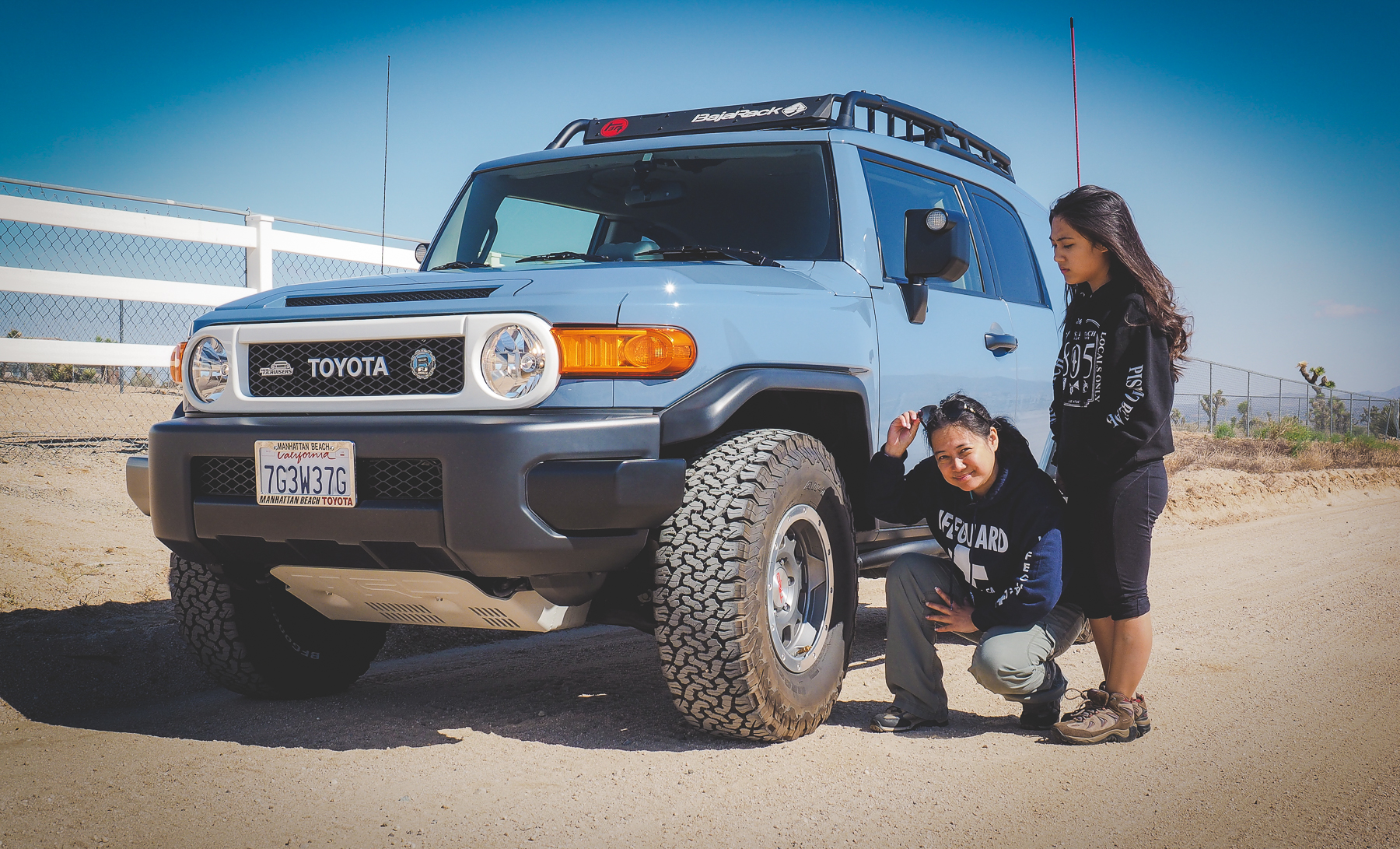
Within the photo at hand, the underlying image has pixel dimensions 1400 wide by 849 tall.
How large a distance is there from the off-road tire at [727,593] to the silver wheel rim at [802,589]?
12 centimetres

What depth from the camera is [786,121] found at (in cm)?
485

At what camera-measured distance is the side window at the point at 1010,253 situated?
18.0ft

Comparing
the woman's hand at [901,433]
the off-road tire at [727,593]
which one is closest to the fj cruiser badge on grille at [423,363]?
the off-road tire at [727,593]

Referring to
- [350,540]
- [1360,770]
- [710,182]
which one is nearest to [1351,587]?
[1360,770]

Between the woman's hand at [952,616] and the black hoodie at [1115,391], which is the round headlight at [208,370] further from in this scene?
the black hoodie at [1115,391]

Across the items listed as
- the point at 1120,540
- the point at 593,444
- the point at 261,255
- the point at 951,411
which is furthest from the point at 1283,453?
the point at 593,444

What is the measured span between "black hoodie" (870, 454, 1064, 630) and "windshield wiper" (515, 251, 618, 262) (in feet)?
4.20

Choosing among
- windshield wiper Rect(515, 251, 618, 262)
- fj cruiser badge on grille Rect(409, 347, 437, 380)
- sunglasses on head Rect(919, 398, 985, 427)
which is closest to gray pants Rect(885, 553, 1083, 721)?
sunglasses on head Rect(919, 398, 985, 427)

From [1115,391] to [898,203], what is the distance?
1.45 metres

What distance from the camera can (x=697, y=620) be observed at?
3.29 metres

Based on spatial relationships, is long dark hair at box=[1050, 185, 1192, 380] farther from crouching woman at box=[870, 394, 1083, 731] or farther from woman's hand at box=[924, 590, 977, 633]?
woman's hand at box=[924, 590, 977, 633]

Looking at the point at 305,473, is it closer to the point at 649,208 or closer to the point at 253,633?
the point at 253,633

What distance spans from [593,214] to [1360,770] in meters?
3.48

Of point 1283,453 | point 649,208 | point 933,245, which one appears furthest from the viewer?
point 1283,453
